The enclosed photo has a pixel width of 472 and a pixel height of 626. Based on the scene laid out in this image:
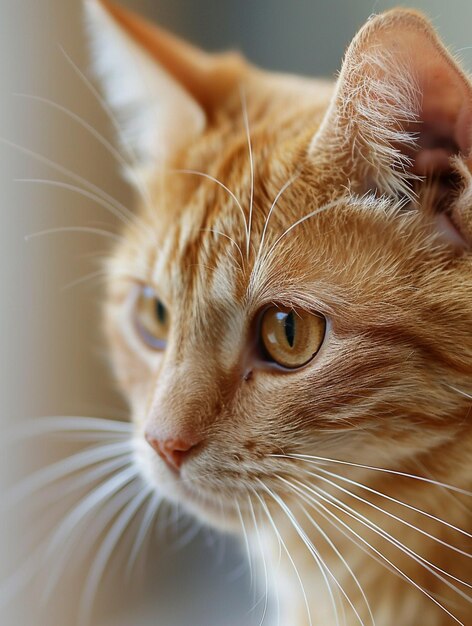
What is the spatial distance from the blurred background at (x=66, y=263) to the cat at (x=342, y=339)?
1.04ft

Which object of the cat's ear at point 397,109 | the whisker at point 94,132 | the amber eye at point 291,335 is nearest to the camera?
the cat's ear at point 397,109

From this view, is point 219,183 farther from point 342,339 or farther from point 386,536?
point 386,536

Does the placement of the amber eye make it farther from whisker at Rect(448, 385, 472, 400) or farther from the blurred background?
the blurred background

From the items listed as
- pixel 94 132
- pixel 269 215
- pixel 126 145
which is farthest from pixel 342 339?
pixel 126 145

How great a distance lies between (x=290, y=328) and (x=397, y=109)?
0.78 ft

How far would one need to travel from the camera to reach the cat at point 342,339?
712 millimetres

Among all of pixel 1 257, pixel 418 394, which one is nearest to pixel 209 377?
pixel 418 394

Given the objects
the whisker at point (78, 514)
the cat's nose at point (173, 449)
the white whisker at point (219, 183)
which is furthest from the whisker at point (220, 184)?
the whisker at point (78, 514)

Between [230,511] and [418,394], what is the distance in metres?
0.27

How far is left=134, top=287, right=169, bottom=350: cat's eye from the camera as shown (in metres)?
1.01

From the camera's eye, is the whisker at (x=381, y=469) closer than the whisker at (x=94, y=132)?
Yes

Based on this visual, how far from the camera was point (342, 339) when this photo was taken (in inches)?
28.8

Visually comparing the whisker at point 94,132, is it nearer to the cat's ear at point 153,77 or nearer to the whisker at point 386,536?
the cat's ear at point 153,77

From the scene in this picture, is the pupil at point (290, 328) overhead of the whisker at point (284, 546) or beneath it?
overhead
